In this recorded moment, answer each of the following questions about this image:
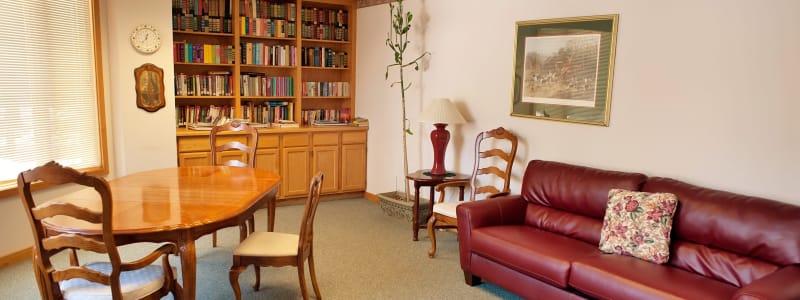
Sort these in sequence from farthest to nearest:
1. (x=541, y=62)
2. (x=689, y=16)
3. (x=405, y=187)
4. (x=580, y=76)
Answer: (x=405, y=187) < (x=541, y=62) < (x=580, y=76) < (x=689, y=16)

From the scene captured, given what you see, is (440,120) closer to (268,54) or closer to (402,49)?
(402,49)

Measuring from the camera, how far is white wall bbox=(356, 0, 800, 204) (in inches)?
110

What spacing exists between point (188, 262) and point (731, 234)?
2634mm

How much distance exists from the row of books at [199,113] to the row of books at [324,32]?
1.13 meters

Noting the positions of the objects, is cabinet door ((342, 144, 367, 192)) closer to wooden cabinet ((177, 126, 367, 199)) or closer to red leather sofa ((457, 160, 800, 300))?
wooden cabinet ((177, 126, 367, 199))

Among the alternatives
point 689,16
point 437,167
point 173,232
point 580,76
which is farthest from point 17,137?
point 689,16

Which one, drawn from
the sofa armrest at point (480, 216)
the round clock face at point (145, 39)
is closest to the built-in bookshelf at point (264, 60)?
the round clock face at point (145, 39)

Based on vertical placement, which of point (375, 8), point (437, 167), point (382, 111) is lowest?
point (437, 167)

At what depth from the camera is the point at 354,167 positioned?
591 centimetres

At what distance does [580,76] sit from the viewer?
3697 millimetres

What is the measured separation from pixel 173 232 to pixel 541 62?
2808 mm

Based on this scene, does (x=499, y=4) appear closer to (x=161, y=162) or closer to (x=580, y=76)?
(x=580, y=76)

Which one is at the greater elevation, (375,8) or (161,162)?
(375,8)

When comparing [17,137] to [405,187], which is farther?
[405,187]
